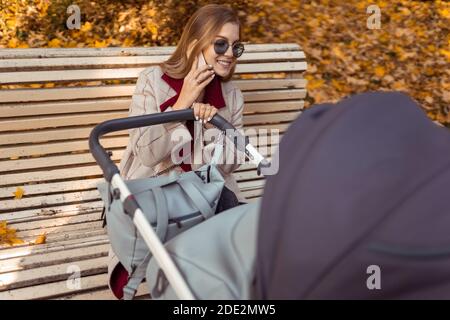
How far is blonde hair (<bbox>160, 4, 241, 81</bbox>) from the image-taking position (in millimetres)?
2684

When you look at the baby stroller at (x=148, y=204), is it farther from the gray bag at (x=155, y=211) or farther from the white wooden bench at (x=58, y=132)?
the white wooden bench at (x=58, y=132)

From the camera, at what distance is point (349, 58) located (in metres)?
5.73

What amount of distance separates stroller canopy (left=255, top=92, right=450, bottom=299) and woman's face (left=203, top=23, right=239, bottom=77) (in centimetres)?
139

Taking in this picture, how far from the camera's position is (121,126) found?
2.19 metres

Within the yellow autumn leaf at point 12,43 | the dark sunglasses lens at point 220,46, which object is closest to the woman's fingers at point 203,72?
the dark sunglasses lens at point 220,46

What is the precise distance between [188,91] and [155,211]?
78 cm

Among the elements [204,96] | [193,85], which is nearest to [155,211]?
[193,85]

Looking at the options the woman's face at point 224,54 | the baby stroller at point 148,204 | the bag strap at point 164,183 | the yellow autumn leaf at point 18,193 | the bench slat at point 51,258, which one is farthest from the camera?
the yellow autumn leaf at point 18,193

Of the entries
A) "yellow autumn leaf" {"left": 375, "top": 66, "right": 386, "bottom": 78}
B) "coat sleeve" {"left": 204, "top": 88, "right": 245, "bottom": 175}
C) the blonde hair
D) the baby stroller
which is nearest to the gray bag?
the baby stroller

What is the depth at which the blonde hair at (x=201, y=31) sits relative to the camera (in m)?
2.68

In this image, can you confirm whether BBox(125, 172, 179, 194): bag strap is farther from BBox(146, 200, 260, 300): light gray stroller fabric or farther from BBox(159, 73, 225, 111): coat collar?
BBox(159, 73, 225, 111): coat collar

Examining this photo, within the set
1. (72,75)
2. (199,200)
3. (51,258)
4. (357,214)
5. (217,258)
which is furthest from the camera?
(72,75)

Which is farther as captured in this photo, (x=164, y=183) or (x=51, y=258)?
(x=51, y=258)

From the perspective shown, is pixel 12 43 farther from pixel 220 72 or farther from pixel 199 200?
pixel 199 200
